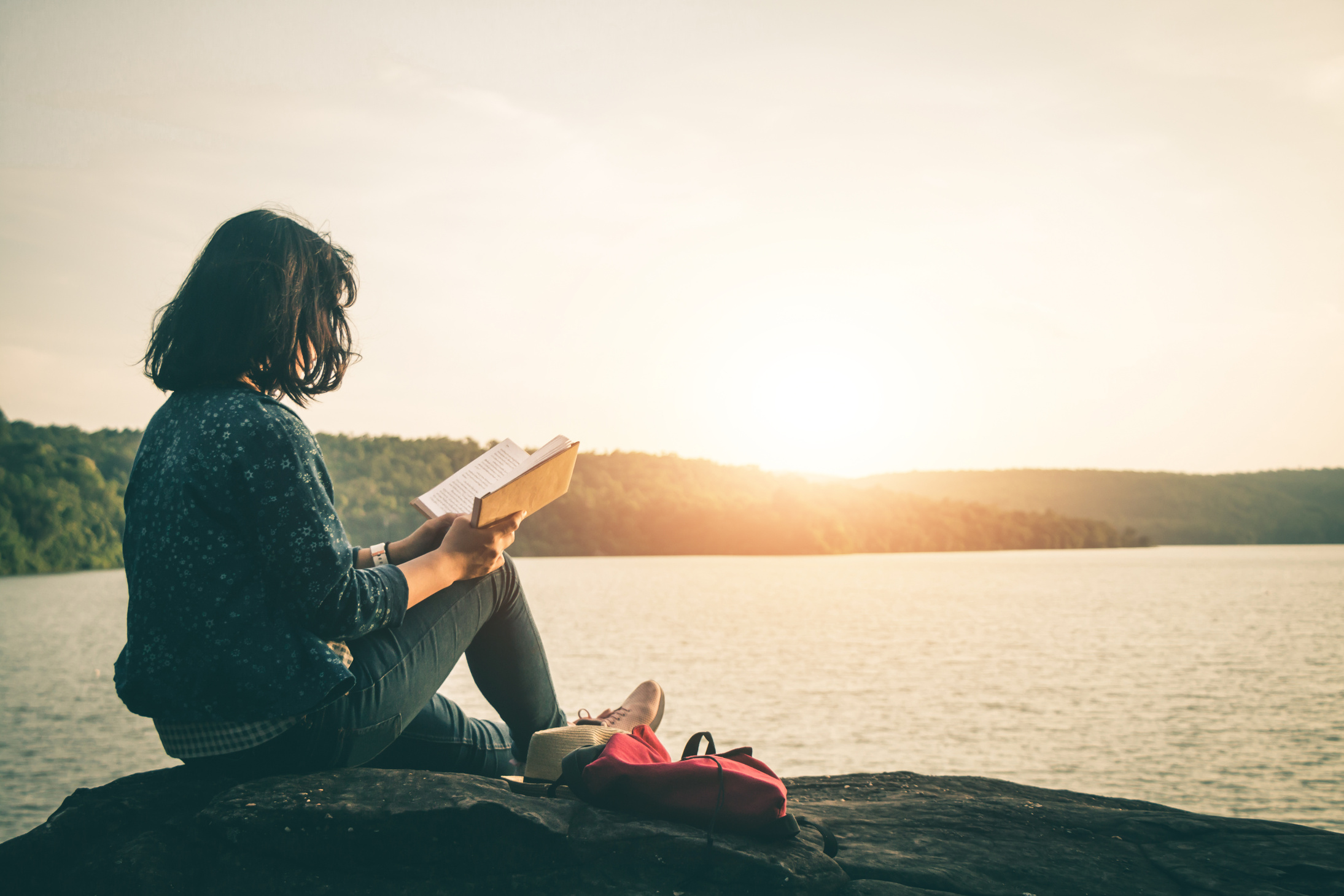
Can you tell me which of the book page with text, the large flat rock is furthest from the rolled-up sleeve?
the large flat rock

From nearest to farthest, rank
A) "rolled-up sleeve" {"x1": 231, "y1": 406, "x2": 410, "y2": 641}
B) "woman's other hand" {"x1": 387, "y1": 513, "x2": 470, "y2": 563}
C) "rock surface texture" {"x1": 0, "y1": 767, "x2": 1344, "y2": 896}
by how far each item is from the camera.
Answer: "rolled-up sleeve" {"x1": 231, "y1": 406, "x2": 410, "y2": 641}, "rock surface texture" {"x1": 0, "y1": 767, "x2": 1344, "y2": 896}, "woman's other hand" {"x1": 387, "y1": 513, "x2": 470, "y2": 563}

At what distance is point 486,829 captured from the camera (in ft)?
5.95

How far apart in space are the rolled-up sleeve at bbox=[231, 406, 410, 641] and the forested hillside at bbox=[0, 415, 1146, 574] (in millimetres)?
19766

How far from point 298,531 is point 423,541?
0.67 m

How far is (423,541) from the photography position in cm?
226

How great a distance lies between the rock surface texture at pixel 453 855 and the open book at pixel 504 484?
666mm

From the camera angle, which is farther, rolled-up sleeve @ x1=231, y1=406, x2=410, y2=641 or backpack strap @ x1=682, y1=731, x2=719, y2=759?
backpack strap @ x1=682, y1=731, x2=719, y2=759

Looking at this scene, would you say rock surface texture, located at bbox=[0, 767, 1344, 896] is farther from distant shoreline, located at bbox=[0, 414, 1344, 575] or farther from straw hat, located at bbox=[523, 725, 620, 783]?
distant shoreline, located at bbox=[0, 414, 1344, 575]

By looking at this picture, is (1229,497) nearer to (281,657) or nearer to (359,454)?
(359,454)

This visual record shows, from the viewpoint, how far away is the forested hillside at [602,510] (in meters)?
37.7

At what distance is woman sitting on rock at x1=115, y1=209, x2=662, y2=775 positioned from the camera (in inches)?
63.0

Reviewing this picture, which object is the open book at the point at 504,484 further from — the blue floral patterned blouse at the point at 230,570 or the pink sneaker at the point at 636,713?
the pink sneaker at the point at 636,713

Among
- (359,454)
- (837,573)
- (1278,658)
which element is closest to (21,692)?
(1278,658)

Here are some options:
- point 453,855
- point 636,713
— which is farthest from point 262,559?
point 636,713
